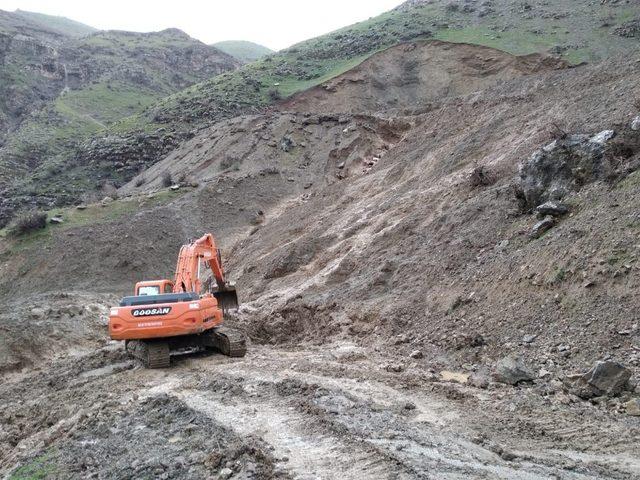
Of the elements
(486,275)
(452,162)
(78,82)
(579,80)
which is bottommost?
(486,275)

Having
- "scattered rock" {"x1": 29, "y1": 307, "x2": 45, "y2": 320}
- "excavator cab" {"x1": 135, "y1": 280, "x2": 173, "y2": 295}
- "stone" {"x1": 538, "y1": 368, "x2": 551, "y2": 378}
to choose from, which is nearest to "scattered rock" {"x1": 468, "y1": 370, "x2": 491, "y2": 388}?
"stone" {"x1": 538, "y1": 368, "x2": 551, "y2": 378}

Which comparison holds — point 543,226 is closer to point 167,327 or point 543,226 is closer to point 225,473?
point 167,327

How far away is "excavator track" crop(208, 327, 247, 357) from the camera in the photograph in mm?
10977

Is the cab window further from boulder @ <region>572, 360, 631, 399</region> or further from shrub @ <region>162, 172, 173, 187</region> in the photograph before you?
shrub @ <region>162, 172, 173, 187</region>

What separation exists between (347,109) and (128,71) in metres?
48.6

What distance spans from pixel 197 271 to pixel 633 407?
931 cm

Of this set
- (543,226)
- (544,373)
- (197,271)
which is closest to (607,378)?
(544,373)

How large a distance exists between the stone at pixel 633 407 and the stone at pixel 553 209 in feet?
17.5

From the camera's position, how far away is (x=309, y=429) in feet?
20.6

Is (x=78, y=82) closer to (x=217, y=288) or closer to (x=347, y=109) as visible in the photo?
(x=347, y=109)

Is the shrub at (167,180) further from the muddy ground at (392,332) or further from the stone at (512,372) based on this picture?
the stone at (512,372)

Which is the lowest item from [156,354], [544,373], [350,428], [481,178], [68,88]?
[156,354]

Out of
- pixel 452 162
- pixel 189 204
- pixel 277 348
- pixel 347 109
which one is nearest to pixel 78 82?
pixel 347 109

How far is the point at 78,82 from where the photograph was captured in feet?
253
